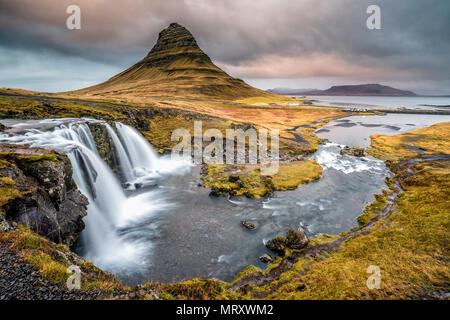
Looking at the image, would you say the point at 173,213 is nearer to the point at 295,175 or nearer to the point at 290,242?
the point at 290,242

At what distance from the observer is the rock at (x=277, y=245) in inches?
616

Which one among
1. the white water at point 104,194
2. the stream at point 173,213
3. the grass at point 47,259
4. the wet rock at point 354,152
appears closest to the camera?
the grass at point 47,259

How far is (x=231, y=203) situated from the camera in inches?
934

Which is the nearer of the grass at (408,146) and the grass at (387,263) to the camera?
the grass at (387,263)

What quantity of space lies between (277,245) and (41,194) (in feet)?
56.8

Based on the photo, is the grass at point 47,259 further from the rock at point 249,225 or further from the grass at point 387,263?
the rock at point 249,225

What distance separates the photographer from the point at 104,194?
21828mm

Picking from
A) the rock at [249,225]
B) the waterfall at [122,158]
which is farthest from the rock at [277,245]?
the waterfall at [122,158]

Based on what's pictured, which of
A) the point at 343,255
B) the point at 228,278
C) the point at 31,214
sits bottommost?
the point at 228,278

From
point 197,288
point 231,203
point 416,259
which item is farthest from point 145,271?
point 416,259

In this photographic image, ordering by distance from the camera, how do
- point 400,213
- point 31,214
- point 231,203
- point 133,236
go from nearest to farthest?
point 31,214 → point 133,236 → point 400,213 → point 231,203

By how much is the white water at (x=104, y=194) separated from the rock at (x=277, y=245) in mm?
10131

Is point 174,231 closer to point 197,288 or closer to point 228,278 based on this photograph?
point 228,278
